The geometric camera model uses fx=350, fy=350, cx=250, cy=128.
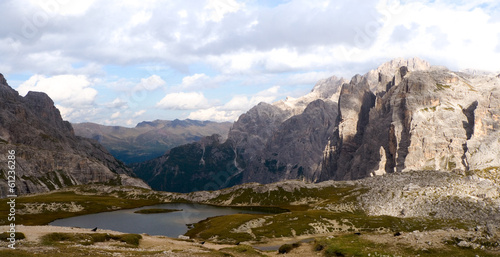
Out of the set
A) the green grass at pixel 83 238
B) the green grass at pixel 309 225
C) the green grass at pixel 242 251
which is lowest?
the green grass at pixel 309 225

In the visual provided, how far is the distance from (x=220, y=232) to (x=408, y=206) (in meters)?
68.8

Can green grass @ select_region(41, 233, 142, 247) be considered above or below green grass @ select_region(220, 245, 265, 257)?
above

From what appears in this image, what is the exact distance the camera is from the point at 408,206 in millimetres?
126000

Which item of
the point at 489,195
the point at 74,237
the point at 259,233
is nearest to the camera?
the point at 74,237

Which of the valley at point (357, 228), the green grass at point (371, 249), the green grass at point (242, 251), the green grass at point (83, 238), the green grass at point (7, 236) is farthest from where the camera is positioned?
the green grass at point (242, 251)

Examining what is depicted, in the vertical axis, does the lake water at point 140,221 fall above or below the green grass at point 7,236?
below

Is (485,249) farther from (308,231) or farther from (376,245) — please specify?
(308,231)

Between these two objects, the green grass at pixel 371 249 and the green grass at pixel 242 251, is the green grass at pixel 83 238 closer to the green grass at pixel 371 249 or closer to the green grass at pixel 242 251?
the green grass at pixel 242 251

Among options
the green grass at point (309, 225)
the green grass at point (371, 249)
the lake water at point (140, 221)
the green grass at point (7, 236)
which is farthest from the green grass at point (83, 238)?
the lake water at point (140, 221)

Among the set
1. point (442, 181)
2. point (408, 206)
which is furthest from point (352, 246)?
point (442, 181)

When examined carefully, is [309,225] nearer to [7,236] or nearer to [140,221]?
[140,221]

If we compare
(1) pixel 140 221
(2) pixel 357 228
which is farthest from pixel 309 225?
(1) pixel 140 221

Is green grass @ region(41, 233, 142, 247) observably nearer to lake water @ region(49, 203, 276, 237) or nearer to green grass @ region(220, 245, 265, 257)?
green grass @ region(220, 245, 265, 257)

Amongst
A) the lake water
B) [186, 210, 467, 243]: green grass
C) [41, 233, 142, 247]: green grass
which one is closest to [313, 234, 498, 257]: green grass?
[186, 210, 467, 243]: green grass
